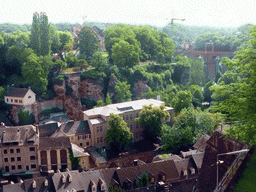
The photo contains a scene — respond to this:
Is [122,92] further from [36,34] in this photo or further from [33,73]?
[36,34]

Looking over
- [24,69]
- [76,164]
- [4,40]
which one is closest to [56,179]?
[76,164]

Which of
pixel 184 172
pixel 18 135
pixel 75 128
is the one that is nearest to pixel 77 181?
pixel 184 172

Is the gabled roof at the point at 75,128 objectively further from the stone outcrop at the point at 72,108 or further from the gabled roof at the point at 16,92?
the stone outcrop at the point at 72,108

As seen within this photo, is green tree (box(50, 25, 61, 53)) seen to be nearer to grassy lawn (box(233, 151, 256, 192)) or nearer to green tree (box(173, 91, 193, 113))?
green tree (box(173, 91, 193, 113))

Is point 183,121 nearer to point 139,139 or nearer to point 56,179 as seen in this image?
point 139,139

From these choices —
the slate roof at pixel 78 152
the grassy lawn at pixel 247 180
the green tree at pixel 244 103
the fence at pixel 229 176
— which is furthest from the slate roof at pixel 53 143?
the grassy lawn at pixel 247 180
